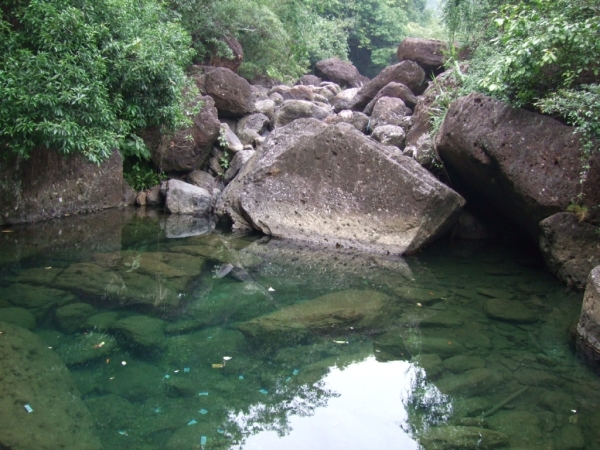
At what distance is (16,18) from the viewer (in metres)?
8.23

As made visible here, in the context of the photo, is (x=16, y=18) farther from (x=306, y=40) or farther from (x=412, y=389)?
(x=306, y=40)

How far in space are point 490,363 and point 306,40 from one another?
1795 cm

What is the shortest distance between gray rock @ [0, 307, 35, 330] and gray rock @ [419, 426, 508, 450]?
3759 mm

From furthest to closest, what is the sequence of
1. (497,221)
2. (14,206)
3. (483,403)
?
1. (497,221)
2. (14,206)
3. (483,403)

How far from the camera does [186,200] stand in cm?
1175

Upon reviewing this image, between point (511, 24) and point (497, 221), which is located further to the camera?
point (497, 221)

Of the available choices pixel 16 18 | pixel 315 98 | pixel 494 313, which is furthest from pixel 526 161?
pixel 315 98

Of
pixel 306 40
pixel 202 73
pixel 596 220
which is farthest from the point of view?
pixel 306 40

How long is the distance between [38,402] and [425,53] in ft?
53.8

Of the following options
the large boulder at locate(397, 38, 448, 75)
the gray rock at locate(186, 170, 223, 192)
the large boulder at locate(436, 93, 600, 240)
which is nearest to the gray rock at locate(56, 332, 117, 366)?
the large boulder at locate(436, 93, 600, 240)

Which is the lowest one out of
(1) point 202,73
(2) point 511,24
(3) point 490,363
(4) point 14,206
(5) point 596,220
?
(4) point 14,206

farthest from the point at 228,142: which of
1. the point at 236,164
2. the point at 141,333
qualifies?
the point at 141,333

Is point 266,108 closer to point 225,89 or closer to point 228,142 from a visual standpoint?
point 225,89

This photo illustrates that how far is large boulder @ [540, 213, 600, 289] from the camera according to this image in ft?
22.9
